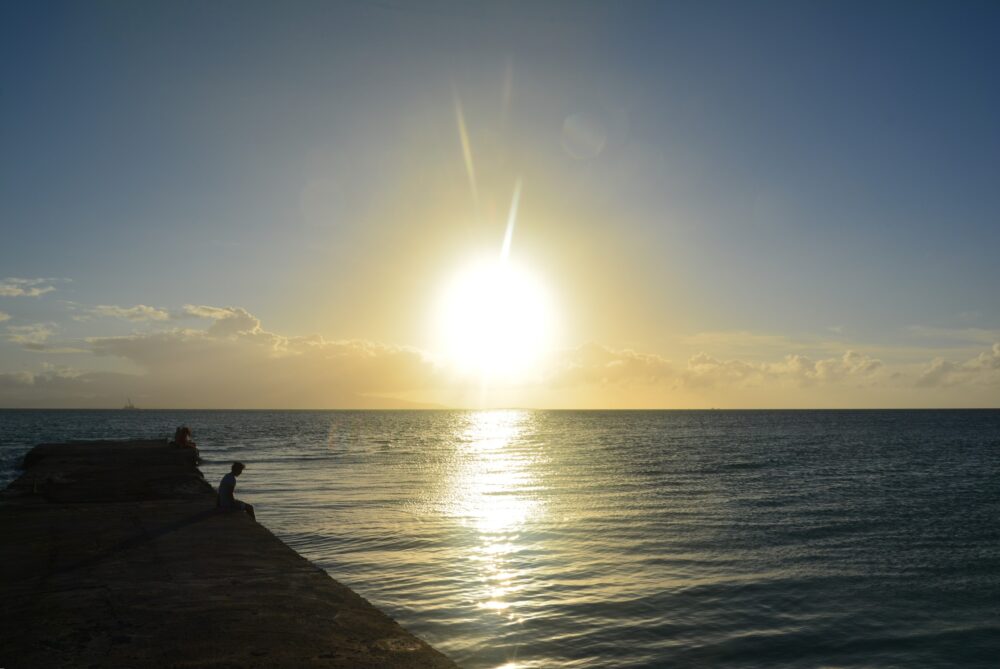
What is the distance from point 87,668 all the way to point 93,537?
992 cm

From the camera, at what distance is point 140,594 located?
11312 millimetres

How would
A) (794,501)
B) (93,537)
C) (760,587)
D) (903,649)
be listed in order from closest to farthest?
(903,649) → (93,537) → (760,587) → (794,501)

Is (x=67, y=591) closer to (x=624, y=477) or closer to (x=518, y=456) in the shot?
(x=624, y=477)

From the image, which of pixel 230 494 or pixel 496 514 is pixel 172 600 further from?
pixel 496 514

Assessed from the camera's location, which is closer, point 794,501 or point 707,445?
point 794,501

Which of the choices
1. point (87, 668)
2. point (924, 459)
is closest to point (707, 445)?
point (924, 459)

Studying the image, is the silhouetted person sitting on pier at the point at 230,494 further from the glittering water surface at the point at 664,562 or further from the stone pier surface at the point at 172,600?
the glittering water surface at the point at 664,562

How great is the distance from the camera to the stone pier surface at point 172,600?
338 inches

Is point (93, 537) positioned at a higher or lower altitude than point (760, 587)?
higher

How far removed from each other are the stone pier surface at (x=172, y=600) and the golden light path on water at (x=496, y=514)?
3929mm

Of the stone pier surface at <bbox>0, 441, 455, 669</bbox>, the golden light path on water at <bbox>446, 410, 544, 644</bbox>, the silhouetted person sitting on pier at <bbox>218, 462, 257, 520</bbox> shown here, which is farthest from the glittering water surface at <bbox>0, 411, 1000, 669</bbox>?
the stone pier surface at <bbox>0, 441, 455, 669</bbox>

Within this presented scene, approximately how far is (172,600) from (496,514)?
20551 millimetres

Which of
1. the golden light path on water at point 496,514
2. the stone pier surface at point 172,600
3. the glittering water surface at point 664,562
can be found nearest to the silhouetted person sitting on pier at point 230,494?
the stone pier surface at point 172,600

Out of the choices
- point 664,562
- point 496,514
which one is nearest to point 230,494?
point 496,514
